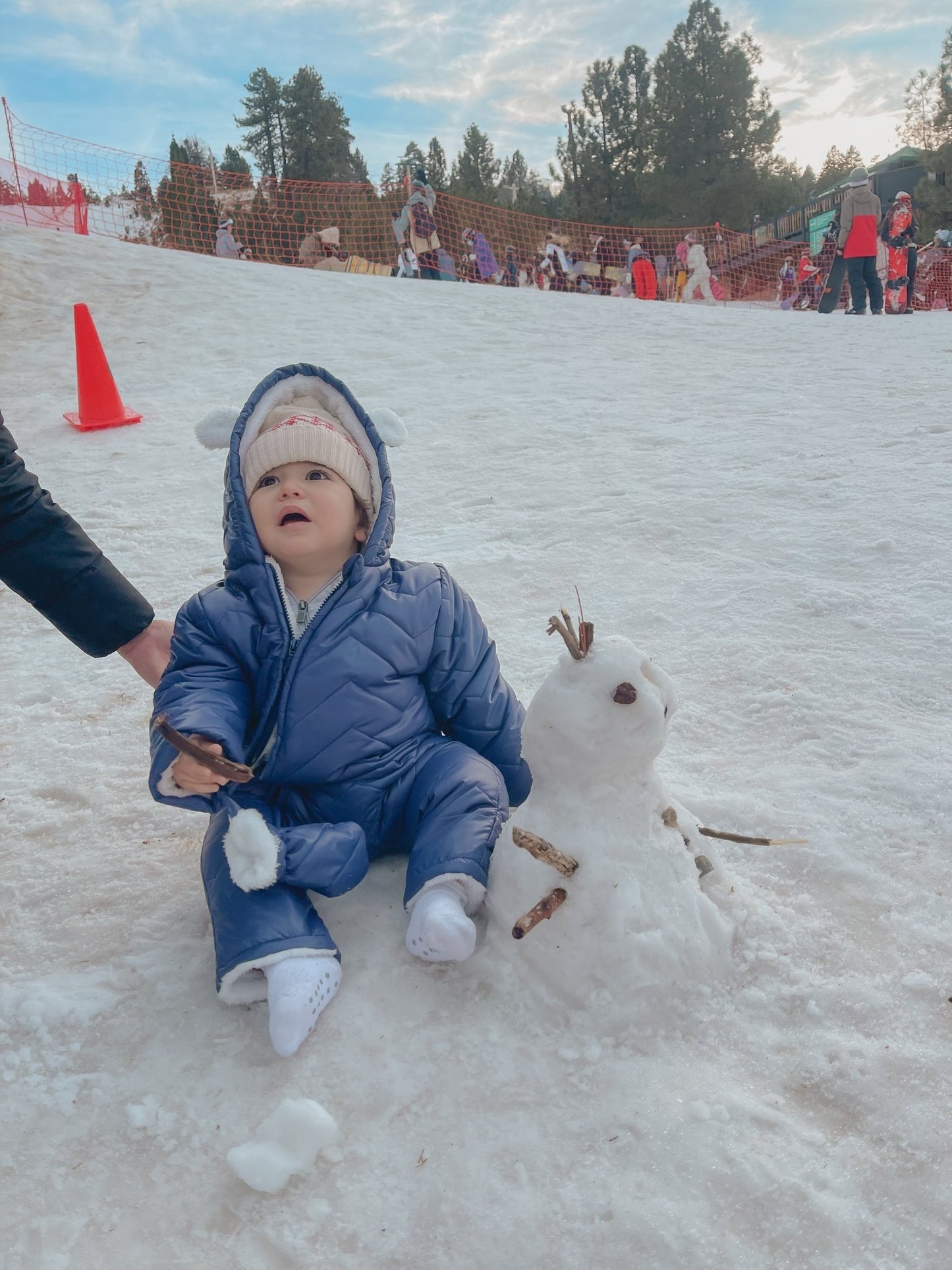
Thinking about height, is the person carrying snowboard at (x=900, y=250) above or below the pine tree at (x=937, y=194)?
below

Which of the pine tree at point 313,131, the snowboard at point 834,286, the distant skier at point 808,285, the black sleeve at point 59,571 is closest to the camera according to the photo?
the black sleeve at point 59,571

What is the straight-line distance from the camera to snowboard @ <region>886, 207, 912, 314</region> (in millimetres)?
12164

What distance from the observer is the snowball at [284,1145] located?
124cm

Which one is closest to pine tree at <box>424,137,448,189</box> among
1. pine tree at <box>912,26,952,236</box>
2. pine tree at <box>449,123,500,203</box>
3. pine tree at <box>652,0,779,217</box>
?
pine tree at <box>449,123,500,203</box>

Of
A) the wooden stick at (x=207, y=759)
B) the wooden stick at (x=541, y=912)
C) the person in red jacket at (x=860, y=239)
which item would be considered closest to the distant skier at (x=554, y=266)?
the person in red jacket at (x=860, y=239)

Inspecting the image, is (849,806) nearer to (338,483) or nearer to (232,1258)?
(338,483)

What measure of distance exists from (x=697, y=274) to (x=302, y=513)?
16.1 m

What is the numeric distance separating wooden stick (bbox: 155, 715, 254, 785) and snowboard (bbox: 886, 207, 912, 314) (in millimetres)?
13314

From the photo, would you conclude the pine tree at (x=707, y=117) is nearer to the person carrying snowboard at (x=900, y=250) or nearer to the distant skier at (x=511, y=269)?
the distant skier at (x=511, y=269)

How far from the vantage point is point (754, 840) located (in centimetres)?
161

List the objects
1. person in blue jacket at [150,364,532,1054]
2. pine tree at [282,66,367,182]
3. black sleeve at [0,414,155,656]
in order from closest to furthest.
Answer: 1. person in blue jacket at [150,364,532,1054]
2. black sleeve at [0,414,155,656]
3. pine tree at [282,66,367,182]

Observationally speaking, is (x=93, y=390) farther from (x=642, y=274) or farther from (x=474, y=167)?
(x=474, y=167)

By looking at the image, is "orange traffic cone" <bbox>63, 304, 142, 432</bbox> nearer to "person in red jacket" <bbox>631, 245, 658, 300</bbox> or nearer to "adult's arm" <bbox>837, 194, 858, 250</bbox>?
"adult's arm" <bbox>837, 194, 858, 250</bbox>

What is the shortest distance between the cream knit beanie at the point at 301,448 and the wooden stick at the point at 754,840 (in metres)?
1.03
